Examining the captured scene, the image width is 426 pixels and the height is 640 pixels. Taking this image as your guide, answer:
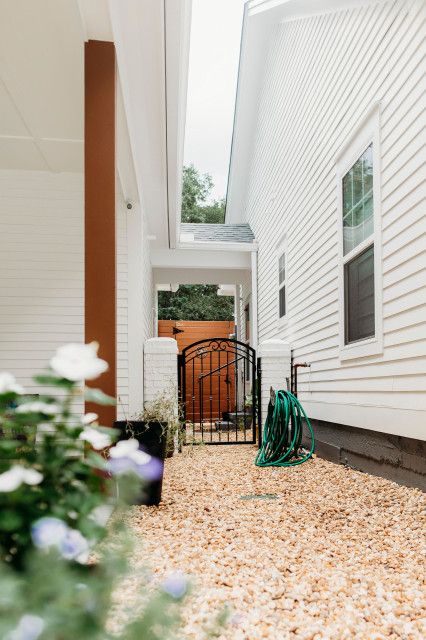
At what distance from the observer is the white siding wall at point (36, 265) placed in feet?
18.8

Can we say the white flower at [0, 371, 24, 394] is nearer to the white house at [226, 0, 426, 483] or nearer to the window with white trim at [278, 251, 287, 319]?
the white house at [226, 0, 426, 483]

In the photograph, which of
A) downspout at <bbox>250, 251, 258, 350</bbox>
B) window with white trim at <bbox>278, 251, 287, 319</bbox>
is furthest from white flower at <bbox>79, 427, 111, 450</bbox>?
downspout at <bbox>250, 251, 258, 350</bbox>

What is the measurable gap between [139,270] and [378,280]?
8.86 feet

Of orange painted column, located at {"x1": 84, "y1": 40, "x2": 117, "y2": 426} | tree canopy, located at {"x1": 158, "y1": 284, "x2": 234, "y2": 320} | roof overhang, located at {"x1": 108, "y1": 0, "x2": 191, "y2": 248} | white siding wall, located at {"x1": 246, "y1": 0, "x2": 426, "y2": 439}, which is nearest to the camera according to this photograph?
orange painted column, located at {"x1": 84, "y1": 40, "x2": 117, "y2": 426}

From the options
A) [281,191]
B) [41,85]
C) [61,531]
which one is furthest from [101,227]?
[281,191]

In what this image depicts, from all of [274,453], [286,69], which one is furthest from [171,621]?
[286,69]

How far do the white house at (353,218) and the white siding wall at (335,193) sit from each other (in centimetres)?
1

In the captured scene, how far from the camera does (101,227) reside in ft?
10.2

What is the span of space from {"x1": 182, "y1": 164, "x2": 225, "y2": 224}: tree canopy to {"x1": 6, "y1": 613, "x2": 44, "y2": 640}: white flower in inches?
923

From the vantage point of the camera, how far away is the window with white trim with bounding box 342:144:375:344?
4297 millimetres

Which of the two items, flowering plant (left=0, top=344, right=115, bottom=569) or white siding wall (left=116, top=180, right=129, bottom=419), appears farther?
white siding wall (left=116, top=180, right=129, bottom=419)

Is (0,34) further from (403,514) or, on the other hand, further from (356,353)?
(403,514)

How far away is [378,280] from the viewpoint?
4016 mm

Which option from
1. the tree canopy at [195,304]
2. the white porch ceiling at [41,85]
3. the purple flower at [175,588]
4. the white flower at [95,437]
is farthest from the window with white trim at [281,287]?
the tree canopy at [195,304]
